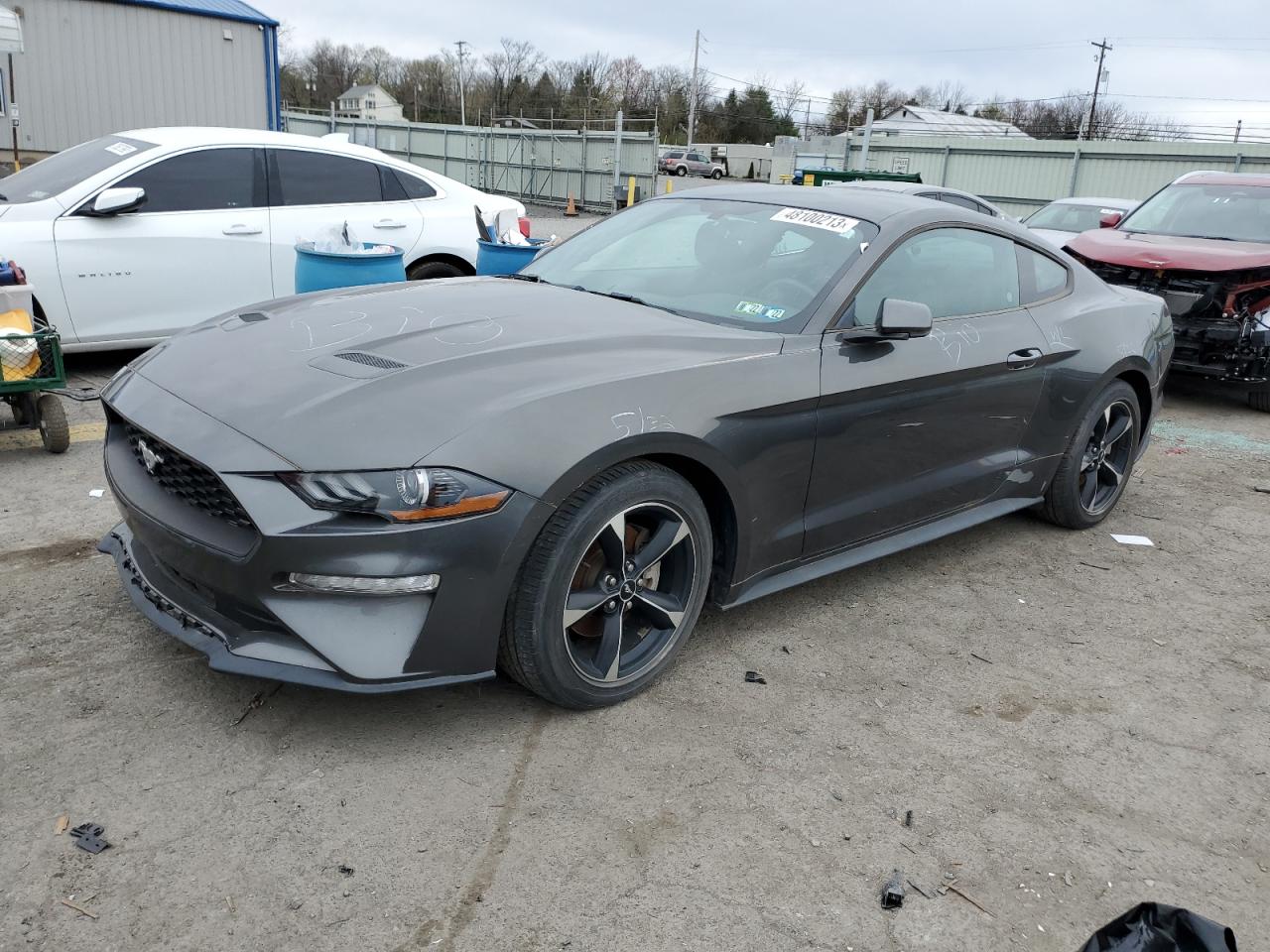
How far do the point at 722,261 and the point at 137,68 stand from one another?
51.5 feet

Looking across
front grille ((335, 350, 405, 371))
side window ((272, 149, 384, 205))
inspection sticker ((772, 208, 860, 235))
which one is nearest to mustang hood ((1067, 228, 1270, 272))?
inspection sticker ((772, 208, 860, 235))

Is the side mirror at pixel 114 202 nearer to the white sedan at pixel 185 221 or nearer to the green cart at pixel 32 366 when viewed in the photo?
the white sedan at pixel 185 221

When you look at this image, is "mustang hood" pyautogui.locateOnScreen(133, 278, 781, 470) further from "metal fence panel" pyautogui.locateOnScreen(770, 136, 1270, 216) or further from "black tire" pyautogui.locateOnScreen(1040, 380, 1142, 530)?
"metal fence panel" pyautogui.locateOnScreen(770, 136, 1270, 216)

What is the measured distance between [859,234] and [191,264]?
15.3 feet

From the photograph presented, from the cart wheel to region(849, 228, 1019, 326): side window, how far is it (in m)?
3.92

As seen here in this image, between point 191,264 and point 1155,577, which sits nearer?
point 1155,577

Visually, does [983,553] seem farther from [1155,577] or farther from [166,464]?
[166,464]

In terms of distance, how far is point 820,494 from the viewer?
3.66 meters

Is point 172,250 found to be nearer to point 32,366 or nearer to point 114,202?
point 114,202

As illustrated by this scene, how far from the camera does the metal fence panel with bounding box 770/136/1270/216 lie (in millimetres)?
22406

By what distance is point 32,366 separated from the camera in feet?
16.6

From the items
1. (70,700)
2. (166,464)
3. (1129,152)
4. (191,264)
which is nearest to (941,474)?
(166,464)

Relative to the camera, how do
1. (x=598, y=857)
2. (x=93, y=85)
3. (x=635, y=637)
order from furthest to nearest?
(x=93, y=85) < (x=635, y=637) < (x=598, y=857)

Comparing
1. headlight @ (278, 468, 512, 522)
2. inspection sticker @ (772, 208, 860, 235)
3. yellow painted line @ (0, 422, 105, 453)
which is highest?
inspection sticker @ (772, 208, 860, 235)
